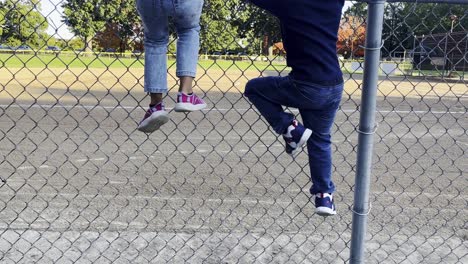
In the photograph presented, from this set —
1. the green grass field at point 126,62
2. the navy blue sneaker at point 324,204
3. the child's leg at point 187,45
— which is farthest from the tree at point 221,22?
the navy blue sneaker at point 324,204

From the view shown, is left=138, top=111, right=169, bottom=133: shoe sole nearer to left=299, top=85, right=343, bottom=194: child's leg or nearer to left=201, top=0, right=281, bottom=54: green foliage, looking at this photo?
left=299, top=85, right=343, bottom=194: child's leg

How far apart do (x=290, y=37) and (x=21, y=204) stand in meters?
4.06

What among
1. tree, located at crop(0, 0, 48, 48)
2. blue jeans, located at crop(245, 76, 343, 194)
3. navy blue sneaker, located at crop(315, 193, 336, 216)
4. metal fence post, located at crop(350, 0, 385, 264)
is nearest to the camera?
metal fence post, located at crop(350, 0, 385, 264)

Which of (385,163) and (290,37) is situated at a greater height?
(290,37)

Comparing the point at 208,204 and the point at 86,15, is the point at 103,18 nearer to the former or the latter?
the point at 86,15

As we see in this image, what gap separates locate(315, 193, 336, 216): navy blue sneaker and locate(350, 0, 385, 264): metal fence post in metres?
0.23

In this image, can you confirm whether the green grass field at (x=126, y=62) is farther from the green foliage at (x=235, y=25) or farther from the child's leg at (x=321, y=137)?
the child's leg at (x=321, y=137)

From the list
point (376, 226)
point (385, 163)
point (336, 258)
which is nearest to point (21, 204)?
point (336, 258)

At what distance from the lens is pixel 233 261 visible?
4.09 metres

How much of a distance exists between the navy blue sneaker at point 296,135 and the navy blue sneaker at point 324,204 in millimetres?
320

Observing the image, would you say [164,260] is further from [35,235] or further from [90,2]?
[90,2]

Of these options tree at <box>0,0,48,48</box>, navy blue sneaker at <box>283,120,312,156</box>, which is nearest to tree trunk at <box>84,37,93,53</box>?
tree at <box>0,0,48,48</box>

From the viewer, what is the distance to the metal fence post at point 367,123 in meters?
2.27

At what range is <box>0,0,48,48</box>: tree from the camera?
3182 millimetres
